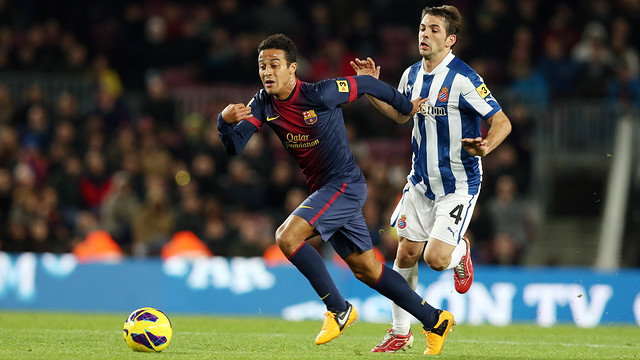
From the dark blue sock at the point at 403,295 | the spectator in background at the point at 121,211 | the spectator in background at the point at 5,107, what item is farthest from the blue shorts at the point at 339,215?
the spectator in background at the point at 5,107

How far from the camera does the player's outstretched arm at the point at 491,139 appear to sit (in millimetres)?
6629

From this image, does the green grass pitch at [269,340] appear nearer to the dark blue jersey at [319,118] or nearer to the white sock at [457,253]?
the white sock at [457,253]

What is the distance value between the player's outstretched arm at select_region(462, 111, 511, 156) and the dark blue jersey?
59 centimetres

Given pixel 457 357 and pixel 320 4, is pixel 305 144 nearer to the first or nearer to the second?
pixel 457 357

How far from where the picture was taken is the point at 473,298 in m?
11.3

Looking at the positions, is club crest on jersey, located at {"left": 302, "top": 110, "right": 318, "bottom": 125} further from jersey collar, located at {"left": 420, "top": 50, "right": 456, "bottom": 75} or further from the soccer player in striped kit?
jersey collar, located at {"left": 420, "top": 50, "right": 456, "bottom": 75}

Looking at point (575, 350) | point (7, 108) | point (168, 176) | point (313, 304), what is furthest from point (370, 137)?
point (575, 350)

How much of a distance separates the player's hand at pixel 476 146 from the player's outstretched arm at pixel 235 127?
146cm

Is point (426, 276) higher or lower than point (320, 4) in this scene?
lower

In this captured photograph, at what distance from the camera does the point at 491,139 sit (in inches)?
270

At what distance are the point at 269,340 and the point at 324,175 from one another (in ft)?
5.61

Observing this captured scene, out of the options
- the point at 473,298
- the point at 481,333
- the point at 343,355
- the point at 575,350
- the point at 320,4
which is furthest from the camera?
the point at 320,4

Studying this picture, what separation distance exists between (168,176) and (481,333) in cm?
587

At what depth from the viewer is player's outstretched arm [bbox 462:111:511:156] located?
6629 mm
